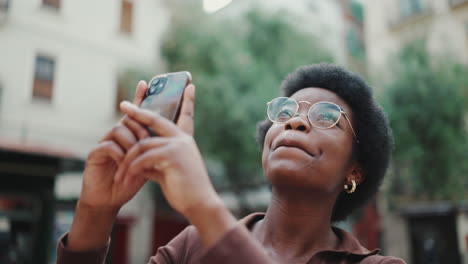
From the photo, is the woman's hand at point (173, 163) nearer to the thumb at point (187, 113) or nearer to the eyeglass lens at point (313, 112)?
the thumb at point (187, 113)

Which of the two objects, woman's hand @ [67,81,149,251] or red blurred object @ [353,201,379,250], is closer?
woman's hand @ [67,81,149,251]

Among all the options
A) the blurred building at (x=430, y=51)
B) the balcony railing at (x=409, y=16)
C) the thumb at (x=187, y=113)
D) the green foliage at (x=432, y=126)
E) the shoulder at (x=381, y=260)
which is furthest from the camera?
the balcony railing at (x=409, y=16)

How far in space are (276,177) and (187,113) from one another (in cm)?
48

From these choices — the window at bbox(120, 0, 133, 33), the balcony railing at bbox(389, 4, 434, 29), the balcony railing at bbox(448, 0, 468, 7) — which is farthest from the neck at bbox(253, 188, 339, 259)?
the balcony railing at bbox(448, 0, 468, 7)

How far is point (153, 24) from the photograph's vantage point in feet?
55.5

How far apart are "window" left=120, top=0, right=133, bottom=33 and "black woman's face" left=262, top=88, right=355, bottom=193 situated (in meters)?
15.8

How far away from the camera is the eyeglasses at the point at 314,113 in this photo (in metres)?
1.53

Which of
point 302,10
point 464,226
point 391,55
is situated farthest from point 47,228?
point 302,10

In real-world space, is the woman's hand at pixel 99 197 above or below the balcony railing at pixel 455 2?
below

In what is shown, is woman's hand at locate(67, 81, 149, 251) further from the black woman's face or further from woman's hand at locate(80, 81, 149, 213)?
the black woman's face

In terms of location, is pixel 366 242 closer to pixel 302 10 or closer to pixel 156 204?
pixel 156 204

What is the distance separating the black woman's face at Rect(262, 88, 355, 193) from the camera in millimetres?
1379

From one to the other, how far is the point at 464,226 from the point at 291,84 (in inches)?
678

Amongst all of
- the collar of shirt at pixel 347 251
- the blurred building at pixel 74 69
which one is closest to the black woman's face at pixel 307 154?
the collar of shirt at pixel 347 251
